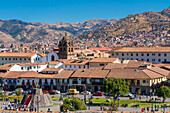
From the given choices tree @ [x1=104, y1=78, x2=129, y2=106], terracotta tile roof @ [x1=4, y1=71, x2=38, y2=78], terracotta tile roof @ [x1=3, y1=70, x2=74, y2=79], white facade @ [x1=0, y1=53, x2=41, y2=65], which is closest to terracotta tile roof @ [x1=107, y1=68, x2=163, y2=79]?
tree @ [x1=104, y1=78, x2=129, y2=106]

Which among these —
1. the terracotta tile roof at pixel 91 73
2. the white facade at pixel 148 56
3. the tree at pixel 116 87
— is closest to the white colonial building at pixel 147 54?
the white facade at pixel 148 56

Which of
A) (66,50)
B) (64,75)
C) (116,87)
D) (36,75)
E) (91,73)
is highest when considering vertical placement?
(66,50)

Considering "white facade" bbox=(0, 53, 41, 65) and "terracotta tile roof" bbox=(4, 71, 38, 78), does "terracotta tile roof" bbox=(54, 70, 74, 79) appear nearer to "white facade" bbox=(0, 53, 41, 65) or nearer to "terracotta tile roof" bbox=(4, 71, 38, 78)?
"terracotta tile roof" bbox=(4, 71, 38, 78)

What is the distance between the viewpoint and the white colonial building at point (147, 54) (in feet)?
410

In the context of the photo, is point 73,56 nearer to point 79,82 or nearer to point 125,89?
point 79,82

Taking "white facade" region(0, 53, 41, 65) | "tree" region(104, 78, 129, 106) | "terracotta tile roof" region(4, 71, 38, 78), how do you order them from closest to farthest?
"tree" region(104, 78, 129, 106), "terracotta tile roof" region(4, 71, 38, 78), "white facade" region(0, 53, 41, 65)

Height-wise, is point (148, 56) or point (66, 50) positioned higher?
point (66, 50)

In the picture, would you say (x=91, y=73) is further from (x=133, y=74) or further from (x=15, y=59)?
(x=15, y=59)

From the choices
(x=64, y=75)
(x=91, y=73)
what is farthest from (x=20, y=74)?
(x=91, y=73)

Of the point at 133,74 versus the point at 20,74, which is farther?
the point at 20,74

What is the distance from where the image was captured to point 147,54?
417 ft

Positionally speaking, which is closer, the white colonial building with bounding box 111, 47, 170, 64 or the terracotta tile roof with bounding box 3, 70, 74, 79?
the terracotta tile roof with bounding box 3, 70, 74, 79

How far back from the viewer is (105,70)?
9319 centimetres

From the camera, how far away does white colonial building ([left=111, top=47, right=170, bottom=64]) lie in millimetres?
124938
